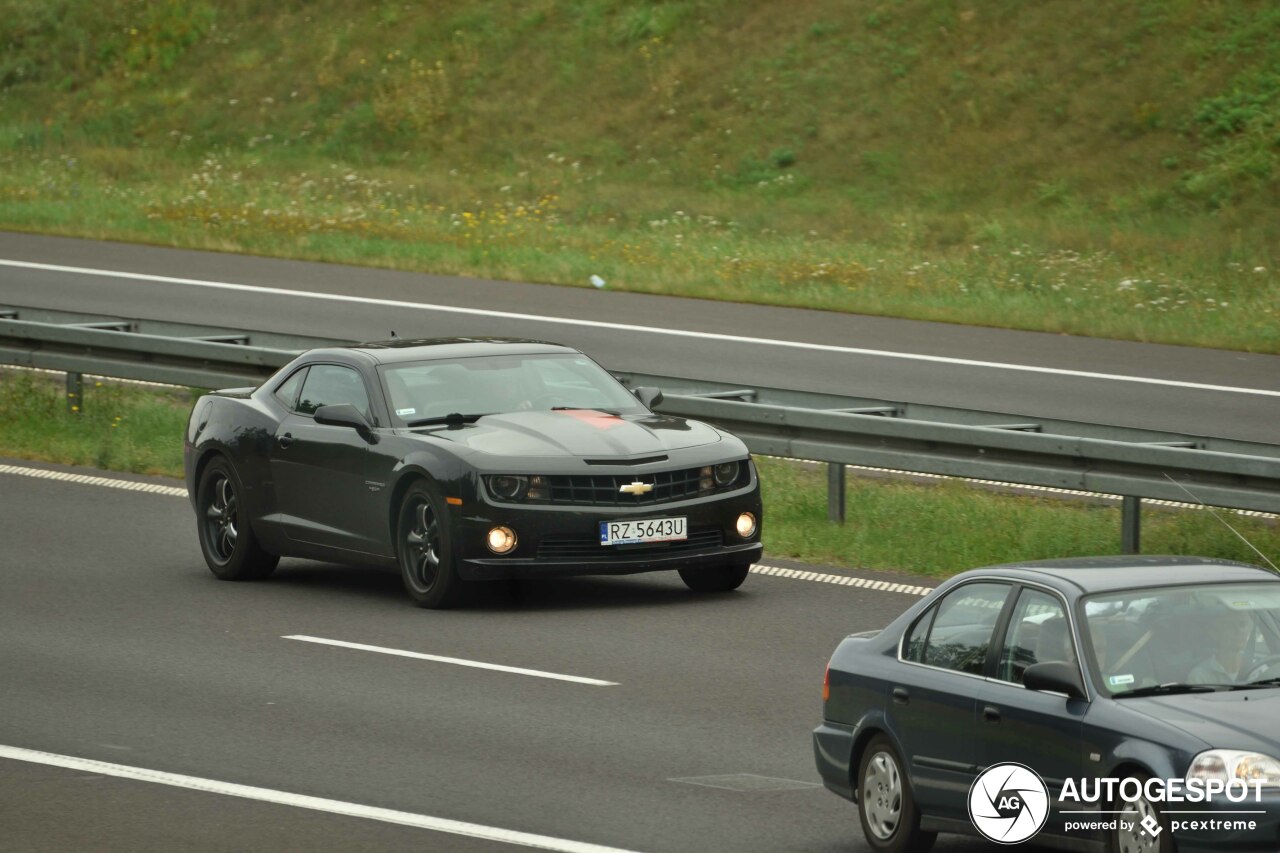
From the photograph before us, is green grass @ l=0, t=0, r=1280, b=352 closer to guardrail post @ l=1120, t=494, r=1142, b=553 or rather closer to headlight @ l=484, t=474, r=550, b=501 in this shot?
guardrail post @ l=1120, t=494, r=1142, b=553

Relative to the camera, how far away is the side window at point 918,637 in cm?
819

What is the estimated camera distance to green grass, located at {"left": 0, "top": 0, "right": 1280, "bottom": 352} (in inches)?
1136

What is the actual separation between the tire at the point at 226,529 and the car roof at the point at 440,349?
3.30 ft

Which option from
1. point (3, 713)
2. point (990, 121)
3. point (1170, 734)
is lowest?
point (3, 713)

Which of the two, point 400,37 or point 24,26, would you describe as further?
point 24,26

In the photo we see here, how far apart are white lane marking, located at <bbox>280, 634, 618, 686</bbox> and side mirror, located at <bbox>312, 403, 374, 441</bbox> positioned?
1546 millimetres

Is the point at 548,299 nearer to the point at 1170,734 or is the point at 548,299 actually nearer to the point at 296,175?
the point at 296,175

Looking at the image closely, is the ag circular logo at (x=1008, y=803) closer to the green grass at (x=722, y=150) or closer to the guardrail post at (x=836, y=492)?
the guardrail post at (x=836, y=492)

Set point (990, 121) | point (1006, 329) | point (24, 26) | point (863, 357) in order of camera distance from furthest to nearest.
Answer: point (24, 26), point (990, 121), point (1006, 329), point (863, 357)

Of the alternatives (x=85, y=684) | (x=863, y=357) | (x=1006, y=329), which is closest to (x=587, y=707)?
(x=85, y=684)

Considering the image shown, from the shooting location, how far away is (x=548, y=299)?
2791 cm

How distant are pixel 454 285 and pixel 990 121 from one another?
9504 millimetres

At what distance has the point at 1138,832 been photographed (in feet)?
22.3

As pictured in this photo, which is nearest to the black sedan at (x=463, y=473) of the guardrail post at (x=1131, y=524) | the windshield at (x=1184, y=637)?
the guardrail post at (x=1131, y=524)
